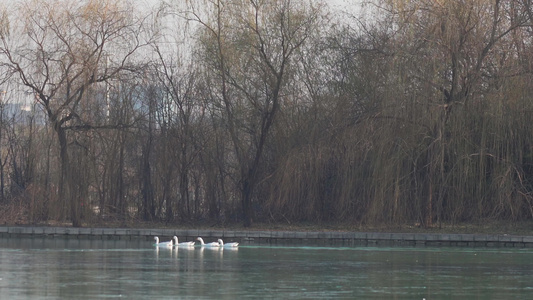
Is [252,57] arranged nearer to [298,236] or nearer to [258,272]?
[298,236]

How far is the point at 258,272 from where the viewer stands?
15.4m

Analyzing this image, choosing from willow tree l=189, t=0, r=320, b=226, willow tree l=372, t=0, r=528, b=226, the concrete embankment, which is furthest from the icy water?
willow tree l=189, t=0, r=320, b=226

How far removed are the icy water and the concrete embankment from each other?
1188mm

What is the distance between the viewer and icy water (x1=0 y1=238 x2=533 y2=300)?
12.6 meters

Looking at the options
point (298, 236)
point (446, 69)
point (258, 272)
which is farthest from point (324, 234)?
point (258, 272)

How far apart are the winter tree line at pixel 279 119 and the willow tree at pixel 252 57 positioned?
0.05 meters

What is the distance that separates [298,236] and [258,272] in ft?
24.0

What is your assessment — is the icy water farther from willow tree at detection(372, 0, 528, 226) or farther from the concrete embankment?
willow tree at detection(372, 0, 528, 226)

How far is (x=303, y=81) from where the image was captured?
2669 centimetres

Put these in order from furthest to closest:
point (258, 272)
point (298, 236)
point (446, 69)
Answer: point (446, 69) → point (298, 236) → point (258, 272)

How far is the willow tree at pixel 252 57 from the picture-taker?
2547cm

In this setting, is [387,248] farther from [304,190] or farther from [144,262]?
[144,262]

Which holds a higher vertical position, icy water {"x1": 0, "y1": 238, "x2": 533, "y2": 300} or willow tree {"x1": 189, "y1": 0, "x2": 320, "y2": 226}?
willow tree {"x1": 189, "y1": 0, "x2": 320, "y2": 226}

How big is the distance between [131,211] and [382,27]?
9112mm
